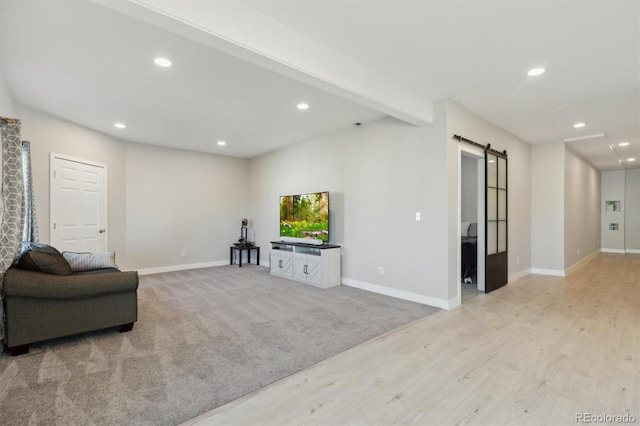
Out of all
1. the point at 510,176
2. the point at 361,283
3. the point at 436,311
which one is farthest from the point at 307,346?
the point at 510,176

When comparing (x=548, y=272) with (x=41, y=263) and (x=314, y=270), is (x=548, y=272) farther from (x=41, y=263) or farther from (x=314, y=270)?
(x=41, y=263)

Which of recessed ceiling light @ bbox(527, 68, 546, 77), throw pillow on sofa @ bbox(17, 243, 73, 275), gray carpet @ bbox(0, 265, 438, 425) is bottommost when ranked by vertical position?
gray carpet @ bbox(0, 265, 438, 425)

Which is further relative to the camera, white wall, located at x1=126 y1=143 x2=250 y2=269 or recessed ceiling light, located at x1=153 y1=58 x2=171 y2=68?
white wall, located at x1=126 y1=143 x2=250 y2=269

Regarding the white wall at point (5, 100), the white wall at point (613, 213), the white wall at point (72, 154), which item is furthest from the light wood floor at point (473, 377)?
the white wall at point (613, 213)

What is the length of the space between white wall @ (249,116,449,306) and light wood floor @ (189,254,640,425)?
0.83 meters

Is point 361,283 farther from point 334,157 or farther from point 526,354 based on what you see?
point 526,354

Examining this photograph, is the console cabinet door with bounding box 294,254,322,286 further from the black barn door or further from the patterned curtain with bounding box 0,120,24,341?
the patterned curtain with bounding box 0,120,24,341

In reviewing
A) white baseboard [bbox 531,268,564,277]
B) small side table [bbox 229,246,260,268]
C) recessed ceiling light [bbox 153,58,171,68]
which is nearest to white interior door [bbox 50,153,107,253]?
small side table [bbox 229,246,260,268]

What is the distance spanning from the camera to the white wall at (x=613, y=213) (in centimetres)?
952

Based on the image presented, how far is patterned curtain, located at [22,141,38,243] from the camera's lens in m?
3.54

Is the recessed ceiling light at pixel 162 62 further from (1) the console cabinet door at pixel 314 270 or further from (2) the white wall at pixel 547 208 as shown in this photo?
(2) the white wall at pixel 547 208

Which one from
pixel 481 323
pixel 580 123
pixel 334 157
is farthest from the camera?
pixel 334 157

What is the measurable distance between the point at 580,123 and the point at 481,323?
3.88 metres

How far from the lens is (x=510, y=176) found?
18.3ft
